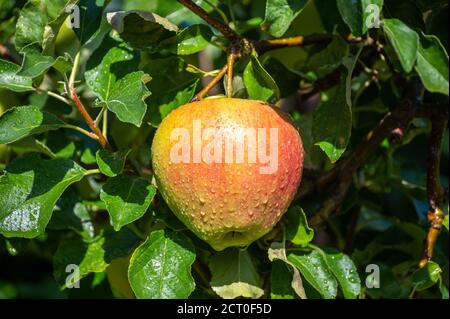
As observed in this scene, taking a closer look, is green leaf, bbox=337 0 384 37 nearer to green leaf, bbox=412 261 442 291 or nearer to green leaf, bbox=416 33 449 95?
green leaf, bbox=416 33 449 95

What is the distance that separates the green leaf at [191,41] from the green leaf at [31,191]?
0.21 meters

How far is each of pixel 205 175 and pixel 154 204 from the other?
0.19 m

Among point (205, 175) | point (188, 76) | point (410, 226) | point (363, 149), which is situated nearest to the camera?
point (205, 175)

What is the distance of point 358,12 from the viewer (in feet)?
3.35

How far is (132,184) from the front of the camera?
3.54ft

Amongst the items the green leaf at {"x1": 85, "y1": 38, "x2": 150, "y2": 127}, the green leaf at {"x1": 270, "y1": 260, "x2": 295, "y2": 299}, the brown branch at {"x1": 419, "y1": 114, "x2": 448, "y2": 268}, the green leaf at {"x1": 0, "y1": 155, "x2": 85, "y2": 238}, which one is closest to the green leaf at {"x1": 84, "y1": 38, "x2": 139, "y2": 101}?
the green leaf at {"x1": 85, "y1": 38, "x2": 150, "y2": 127}

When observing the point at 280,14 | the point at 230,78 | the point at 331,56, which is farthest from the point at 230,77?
the point at 331,56

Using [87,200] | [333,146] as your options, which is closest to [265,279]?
[333,146]

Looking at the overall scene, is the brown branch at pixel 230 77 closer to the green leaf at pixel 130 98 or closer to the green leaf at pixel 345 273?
the green leaf at pixel 130 98

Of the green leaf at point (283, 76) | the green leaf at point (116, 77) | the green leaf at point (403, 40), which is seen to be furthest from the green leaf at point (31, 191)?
the green leaf at point (403, 40)

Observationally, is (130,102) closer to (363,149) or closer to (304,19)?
(363,149)

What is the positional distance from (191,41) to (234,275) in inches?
12.6

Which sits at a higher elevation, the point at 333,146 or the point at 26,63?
the point at 26,63

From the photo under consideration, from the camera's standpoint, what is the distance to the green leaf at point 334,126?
1.08 metres
